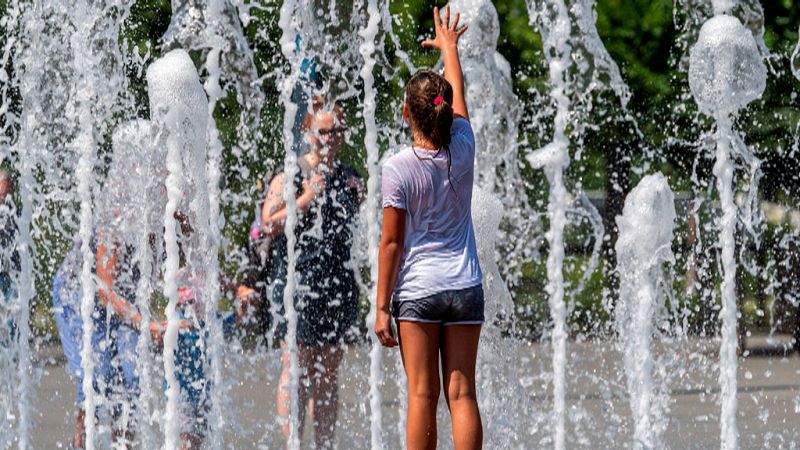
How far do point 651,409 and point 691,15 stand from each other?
7.82 feet

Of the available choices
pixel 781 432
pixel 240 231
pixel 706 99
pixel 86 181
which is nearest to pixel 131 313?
pixel 86 181

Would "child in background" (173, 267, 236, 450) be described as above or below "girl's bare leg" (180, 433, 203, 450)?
above

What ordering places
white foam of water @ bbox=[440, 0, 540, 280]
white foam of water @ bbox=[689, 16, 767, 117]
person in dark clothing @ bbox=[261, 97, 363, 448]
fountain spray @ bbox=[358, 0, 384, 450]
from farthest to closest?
white foam of water @ bbox=[440, 0, 540, 280] → white foam of water @ bbox=[689, 16, 767, 117] → fountain spray @ bbox=[358, 0, 384, 450] → person in dark clothing @ bbox=[261, 97, 363, 448]

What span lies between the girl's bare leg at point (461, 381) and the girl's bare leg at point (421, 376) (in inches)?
1.4

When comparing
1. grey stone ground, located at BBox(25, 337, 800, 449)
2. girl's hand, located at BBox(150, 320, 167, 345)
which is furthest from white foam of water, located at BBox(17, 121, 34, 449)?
girl's hand, located at BBox(150, 320, 167, 345)

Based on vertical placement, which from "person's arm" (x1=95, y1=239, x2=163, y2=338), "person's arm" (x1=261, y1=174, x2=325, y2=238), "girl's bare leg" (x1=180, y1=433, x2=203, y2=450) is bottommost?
"girl's bare leg" (x1=180, y1=433, x2=203, y2=450)

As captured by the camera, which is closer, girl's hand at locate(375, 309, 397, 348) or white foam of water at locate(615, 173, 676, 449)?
girl's hand at locate(375, 309, 397, 348)

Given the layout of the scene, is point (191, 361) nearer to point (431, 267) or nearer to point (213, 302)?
point (213, 302)

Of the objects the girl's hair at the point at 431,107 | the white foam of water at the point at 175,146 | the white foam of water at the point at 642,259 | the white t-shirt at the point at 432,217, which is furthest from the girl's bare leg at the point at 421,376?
the white foam of water at the point at 642,259

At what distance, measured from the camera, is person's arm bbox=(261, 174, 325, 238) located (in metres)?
6.11

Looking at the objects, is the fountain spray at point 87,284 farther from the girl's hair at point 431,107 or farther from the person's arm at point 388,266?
the girl's hair at point 431,107

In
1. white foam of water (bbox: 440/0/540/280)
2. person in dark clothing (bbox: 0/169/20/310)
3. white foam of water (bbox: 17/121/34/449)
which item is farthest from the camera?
person in dark clothing (bbox: 0/169/20/310)

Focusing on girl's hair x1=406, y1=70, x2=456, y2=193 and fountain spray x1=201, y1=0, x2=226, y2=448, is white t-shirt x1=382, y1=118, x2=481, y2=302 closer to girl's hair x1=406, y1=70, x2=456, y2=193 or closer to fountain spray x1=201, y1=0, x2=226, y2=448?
girl's hair x1=406, y1=70, x2=456, y2=193

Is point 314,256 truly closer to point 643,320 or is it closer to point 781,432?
point 643,320
